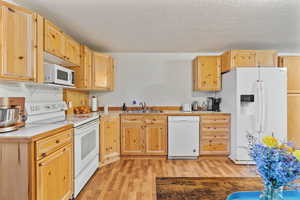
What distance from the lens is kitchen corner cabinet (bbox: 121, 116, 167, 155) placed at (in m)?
3.62

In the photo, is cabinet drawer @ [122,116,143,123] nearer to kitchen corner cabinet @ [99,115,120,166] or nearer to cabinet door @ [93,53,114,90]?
kitchen corner cabinet @ [99,115,120,166]

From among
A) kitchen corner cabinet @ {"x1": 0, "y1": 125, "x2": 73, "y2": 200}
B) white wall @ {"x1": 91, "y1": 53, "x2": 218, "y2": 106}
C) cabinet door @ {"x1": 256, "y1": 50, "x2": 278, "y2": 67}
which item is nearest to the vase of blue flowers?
kitchen corner cabinet @ {"x1": 0, "y1": 125, "x2": 73, "y2": 200}

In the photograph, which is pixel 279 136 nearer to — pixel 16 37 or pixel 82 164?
pixel 82 164

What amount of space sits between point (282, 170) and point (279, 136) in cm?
316

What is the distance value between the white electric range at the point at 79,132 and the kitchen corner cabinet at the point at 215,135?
2004 mm

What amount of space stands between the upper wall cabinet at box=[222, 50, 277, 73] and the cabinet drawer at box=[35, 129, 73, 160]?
3119mm

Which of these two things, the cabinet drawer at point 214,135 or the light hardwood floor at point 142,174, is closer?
the light hardwood floor at point 142,174

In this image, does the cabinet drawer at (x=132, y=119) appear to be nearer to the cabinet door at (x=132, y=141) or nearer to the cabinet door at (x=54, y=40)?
the cabinet door at (x=132, y=141)

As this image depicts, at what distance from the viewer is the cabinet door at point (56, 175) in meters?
1.56

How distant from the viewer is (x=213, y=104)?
4047 millimetres

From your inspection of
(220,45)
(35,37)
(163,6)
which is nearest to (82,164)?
(35,37)

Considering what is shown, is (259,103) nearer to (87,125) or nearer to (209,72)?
(209,72)

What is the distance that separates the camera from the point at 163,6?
2176 mm

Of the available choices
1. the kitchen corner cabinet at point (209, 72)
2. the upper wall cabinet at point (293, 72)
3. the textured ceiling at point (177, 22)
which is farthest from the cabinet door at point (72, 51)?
the upper wall cabinet at point (293, 72)
